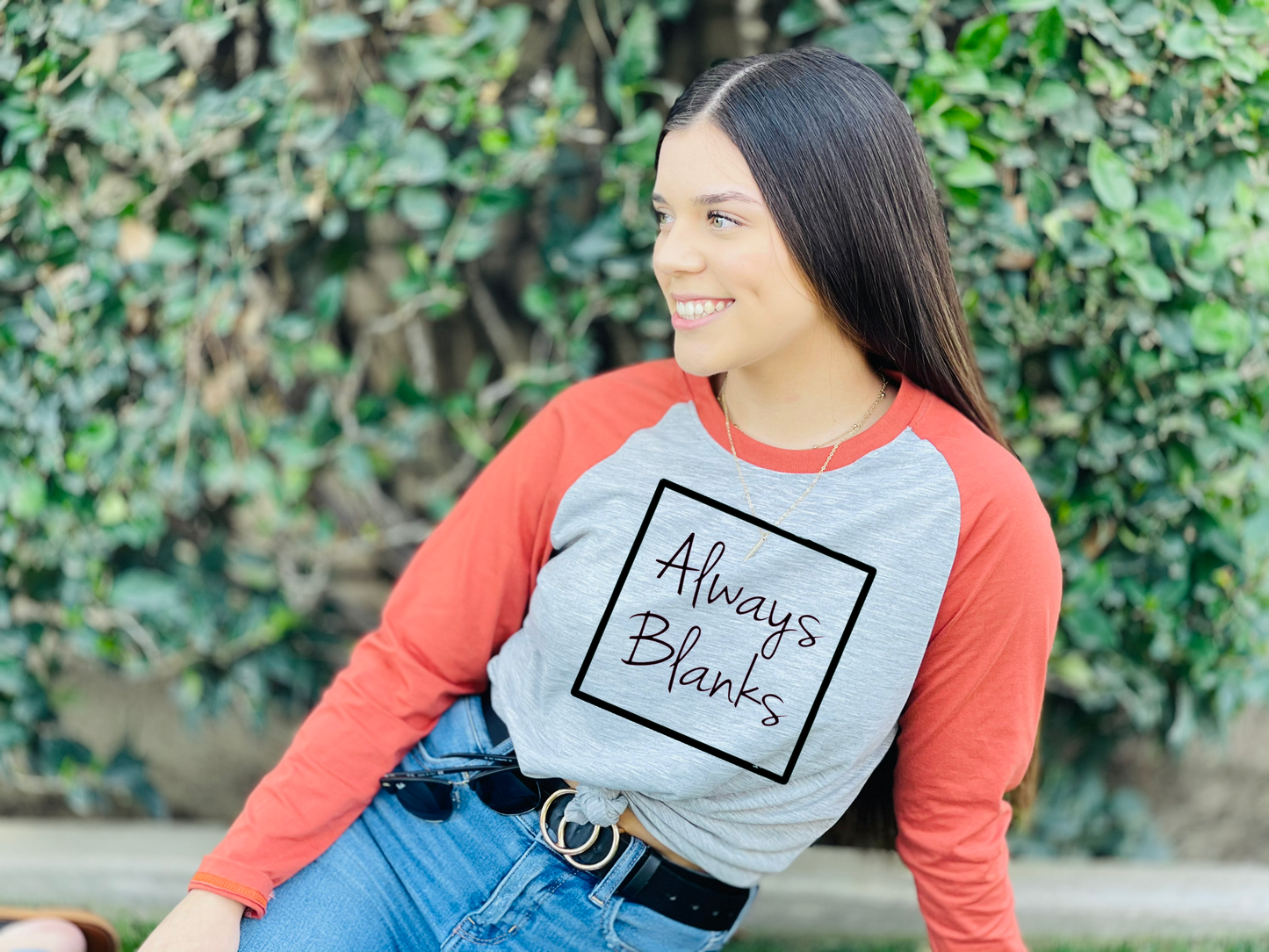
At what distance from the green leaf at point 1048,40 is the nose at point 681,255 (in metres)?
0.83

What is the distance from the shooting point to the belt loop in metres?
1.37

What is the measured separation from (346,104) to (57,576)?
1.10 m

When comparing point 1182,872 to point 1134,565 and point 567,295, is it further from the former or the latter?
point 567,295

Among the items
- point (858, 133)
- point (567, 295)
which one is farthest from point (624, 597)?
point (567, 295)

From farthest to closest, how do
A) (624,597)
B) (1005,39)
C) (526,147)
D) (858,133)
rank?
(526,147) < (1005,39) < (624,597) < (858,133)

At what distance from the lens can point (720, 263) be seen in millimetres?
1216

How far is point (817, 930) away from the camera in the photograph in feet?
6.88

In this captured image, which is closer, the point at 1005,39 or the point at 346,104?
the point at 1005,39

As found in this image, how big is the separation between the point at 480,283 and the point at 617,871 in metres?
1.37

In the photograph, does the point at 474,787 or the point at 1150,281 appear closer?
the point at 474,787

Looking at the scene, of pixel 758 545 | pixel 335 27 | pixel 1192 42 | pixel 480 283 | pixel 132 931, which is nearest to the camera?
pixel 758 545

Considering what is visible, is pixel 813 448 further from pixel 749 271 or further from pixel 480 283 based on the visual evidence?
pixel 480 283

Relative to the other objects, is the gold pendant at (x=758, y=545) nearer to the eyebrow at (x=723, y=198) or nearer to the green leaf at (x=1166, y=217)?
the eyebrow at (x=723, y=198)

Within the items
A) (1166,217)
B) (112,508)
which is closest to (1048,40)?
(1166,217)
